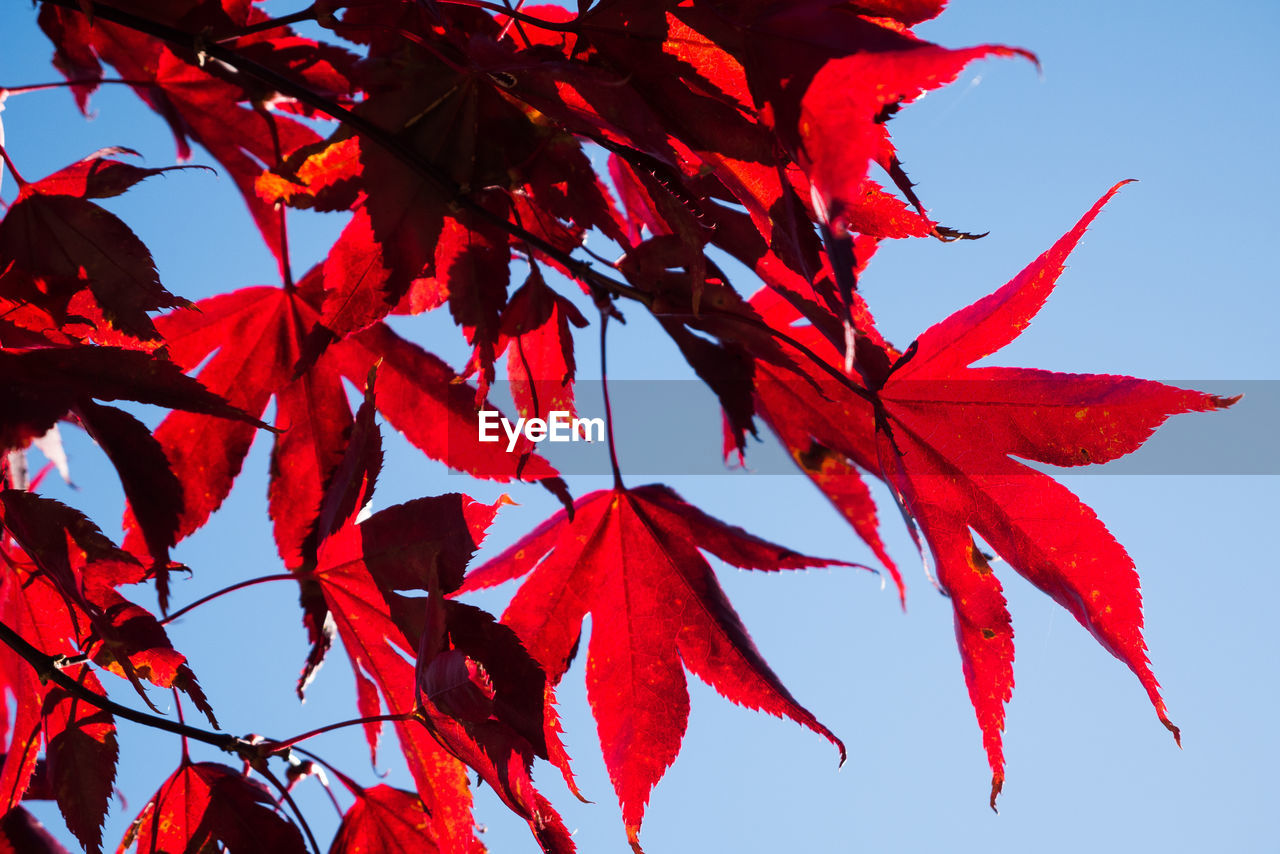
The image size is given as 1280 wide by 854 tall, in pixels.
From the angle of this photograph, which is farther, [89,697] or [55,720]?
[55,720]

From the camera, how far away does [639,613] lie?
686mm

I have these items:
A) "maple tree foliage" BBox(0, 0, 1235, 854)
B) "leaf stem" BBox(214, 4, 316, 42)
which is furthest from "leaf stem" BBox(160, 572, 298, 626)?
"leaf stem" BBox(214, 4, 316, 42)

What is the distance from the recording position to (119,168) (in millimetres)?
590

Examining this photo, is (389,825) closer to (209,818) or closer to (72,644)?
(209,818)

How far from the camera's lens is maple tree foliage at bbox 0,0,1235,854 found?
0.49m

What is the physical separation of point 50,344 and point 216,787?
1.01ft

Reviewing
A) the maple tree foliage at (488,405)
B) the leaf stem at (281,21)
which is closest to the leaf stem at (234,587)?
the maple tree foliage at (488,405)

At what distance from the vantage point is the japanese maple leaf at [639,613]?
0.62 metres

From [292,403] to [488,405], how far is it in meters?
0.19

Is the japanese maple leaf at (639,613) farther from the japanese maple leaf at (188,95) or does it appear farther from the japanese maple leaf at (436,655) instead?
the japanese maple leaf at (188,95)

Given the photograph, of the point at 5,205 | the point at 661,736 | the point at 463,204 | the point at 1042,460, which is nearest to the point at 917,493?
the point at 1042,460

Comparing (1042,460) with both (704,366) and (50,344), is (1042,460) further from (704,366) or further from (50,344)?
(50,344)

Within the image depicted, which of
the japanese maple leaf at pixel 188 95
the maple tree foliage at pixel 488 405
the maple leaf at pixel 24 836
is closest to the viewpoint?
the maple tree foliage at pixel 488 405

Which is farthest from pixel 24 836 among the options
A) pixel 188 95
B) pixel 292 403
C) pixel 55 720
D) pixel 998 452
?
pixel 998 452
